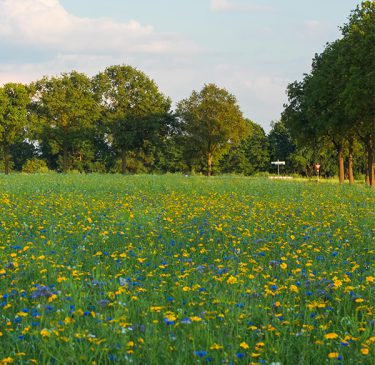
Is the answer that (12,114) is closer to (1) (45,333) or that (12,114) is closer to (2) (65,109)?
(2) (65,109)

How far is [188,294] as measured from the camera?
5.59 metres

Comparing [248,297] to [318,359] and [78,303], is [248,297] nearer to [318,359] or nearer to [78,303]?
[318,359]

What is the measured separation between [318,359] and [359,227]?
717 centimetres

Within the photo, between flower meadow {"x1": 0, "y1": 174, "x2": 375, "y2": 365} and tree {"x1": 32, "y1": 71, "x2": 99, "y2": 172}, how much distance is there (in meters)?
57.8

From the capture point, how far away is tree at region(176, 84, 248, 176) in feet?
208

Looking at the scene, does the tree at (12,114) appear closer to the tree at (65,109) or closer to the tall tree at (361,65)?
the tree at (65,109)

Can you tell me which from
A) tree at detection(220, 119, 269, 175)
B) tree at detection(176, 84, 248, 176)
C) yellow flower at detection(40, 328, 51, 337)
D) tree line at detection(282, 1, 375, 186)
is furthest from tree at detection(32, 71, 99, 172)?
yellow flower at detection(40, 328, 51, 337)

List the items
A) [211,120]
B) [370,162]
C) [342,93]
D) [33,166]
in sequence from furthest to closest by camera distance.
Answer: [33,166], [211,120], [370,162], [342,93]

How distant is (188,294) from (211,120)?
57869 mm

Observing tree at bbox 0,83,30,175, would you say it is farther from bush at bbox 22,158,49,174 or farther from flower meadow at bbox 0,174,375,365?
flower meadow at bbox 0,174,375,365

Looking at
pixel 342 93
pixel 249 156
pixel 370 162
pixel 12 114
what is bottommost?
pixel 370 162

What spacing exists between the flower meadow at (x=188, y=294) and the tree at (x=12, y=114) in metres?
58.4

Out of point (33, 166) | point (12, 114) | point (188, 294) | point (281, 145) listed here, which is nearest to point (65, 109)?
point (12, 114)

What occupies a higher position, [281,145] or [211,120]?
[211,120]
